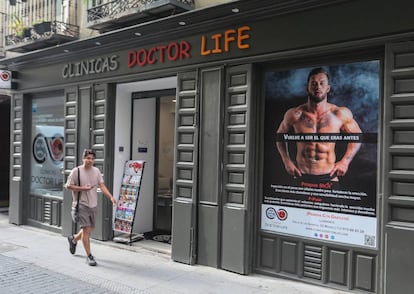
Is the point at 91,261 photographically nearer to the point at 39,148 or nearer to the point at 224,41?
the point at 224,41

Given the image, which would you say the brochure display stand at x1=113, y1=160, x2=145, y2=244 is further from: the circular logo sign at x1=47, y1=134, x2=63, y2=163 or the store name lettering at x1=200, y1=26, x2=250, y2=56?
the store name lettering at x1=200, y1=26, x2=250, y2=56

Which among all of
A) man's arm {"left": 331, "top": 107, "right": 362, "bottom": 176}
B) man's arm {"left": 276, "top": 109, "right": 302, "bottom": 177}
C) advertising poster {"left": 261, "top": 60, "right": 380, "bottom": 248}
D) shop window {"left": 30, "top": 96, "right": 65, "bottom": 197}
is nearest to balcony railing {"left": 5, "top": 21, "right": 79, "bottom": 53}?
shop window {"left": 30, "top": 96, "right": 65, "bottom": 197}

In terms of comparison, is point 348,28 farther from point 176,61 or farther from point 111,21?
point 111,21

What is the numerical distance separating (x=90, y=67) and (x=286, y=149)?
459cm

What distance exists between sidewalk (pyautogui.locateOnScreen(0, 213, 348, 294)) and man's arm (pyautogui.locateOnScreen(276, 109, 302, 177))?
1.56m

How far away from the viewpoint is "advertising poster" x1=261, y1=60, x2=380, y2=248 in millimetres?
5449

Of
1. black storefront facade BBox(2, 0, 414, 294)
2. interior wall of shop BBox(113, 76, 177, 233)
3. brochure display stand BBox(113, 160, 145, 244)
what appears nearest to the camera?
black storefront facade BBox(2, 0, 414, 294)

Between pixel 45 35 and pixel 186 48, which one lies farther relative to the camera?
pixel 45 35

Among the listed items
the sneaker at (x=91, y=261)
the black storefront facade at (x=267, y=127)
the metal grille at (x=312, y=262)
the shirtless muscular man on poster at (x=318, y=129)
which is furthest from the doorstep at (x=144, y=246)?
the shirtless muscular man on poster at (x=318, y=129)

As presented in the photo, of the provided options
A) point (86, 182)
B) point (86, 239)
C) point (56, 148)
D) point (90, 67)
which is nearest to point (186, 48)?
point (90, 67)

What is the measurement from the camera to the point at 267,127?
6.36m

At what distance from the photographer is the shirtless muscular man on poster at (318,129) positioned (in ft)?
18.5

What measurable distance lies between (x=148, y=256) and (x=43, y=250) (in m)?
2.01

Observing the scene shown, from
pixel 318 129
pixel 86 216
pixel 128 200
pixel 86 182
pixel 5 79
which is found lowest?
pixel 86 216
